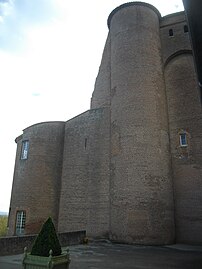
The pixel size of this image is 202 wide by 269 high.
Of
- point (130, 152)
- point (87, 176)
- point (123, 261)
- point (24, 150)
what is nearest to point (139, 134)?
point (130, 152)

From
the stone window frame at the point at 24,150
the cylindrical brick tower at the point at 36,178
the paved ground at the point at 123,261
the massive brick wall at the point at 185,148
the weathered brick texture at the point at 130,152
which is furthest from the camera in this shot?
the stone window frame at the point at 24,150

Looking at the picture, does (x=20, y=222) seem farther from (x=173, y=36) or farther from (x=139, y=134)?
(x=173, y=36)

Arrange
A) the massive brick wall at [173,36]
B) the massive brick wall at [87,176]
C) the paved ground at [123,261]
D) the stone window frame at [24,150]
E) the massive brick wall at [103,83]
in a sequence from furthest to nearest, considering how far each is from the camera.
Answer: the stone window frame at [24,150] → the massive brick wall at [103,83] → the massive brick wall at [173,36] → the massive brick wall at [87,176] → the paved ground at [123,261]

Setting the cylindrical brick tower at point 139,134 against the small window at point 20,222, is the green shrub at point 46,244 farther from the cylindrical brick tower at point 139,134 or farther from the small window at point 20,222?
the small window at point 20,222

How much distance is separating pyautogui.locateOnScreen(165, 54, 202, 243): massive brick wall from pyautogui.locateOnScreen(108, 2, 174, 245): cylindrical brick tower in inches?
24.4

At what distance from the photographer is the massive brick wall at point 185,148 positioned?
1479 centimetres

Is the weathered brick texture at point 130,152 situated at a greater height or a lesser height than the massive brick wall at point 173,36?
lesser

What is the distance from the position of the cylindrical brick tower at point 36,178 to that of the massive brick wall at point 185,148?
842cm

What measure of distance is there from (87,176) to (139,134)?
4700 millimetres

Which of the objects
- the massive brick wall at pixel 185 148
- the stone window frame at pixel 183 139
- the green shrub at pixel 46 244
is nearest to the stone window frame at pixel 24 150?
the massive brick wall at pixel 185 148

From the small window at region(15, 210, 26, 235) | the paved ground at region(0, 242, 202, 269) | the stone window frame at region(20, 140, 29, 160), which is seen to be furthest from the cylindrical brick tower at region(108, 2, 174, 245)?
the stone window frame at region(20, 140, 29, 160)

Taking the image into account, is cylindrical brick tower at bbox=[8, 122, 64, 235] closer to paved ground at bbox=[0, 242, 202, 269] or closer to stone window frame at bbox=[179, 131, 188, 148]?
paved ground at bbox=[0, 242, 202, 269]

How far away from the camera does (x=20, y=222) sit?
1833cm

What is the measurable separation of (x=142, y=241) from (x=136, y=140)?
542 cm
